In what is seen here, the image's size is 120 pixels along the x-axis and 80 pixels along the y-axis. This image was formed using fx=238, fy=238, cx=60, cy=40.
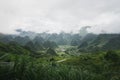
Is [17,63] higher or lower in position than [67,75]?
higher

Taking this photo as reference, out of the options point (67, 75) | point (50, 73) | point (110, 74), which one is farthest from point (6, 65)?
point (110, 74)

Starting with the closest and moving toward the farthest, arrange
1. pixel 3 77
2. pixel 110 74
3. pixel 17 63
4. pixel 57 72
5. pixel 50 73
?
pixel 3 77
pixel 17 63
pixel 50 73
pixel 57 72
pixel 110 74

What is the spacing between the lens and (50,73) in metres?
112

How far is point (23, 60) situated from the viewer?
350 feet

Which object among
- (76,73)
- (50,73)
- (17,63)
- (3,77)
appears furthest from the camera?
(76,73)

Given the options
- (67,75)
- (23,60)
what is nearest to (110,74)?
(67,75)

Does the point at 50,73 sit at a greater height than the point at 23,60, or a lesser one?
lesser

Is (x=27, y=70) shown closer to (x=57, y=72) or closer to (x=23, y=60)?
(x=23, y=60)

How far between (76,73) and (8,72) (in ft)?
149

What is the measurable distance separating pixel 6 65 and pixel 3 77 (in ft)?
19.1

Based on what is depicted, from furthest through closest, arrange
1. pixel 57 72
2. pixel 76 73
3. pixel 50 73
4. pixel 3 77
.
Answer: pixel 76 73
pixel 57 72
pixel 50 73
pixel 3 77

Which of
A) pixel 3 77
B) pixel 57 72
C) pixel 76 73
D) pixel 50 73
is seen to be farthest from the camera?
pixel 76 73

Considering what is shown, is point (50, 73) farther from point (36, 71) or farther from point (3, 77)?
point (3, 77)

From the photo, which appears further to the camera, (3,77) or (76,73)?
(76,73)
